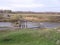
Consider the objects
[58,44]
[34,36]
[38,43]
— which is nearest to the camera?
[58,44]

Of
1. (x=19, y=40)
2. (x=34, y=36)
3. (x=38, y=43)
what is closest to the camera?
(x=38, y=43)

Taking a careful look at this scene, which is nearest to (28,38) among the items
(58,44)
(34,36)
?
(34,36)

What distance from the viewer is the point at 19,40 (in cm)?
2034

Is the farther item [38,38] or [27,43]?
[38,38]

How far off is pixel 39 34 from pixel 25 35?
4.84 feet

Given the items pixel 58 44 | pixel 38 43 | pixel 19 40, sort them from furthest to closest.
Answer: pixel 19 40 → pixel 38 43 → pixel 58 44

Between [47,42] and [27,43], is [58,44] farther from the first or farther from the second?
[27,43]

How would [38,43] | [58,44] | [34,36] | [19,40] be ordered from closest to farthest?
[58,44], [38,43], [19,40], [34,36]

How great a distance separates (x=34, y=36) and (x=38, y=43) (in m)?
3.04

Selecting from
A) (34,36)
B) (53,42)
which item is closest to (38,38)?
(34,36)

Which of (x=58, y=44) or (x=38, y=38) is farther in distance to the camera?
(x=38, y=38)

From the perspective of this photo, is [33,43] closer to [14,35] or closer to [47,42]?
[47,42]

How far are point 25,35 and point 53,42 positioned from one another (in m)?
4.19

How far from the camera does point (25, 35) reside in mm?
22109
